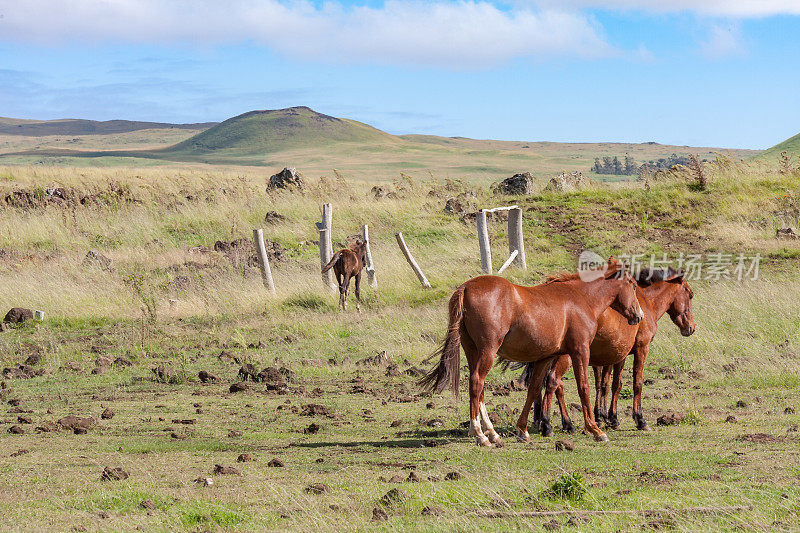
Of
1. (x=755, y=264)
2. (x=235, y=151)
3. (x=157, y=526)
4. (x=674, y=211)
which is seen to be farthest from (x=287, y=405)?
(x=235, y=151)

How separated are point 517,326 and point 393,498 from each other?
2798 mm

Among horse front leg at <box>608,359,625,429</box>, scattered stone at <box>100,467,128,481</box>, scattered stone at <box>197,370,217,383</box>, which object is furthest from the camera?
scattered stone at <box>197,370,217,383</box>

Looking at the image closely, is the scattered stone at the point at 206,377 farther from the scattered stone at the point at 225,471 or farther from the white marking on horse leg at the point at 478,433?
the scattered stone at the point at 225,471

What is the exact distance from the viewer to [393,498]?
5645 mm

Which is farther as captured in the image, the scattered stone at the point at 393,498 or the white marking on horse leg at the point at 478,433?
the white marking on horse leg at the point at 478,433

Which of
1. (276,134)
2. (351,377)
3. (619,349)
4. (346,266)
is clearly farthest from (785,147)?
(276,134)

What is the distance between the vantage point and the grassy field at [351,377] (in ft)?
18.5

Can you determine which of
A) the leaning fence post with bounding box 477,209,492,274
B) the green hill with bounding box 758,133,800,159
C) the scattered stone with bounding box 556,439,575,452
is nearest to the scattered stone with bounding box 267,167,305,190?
the leaning fence post with bounding box 477,209,492,274

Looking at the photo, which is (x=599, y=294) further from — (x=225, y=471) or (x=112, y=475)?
(x=112, y=475)

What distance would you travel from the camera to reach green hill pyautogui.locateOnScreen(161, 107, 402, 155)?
15738 centimetres

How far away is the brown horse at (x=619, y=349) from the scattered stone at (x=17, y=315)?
11401mm

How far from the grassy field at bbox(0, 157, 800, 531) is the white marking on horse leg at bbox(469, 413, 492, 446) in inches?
6.4

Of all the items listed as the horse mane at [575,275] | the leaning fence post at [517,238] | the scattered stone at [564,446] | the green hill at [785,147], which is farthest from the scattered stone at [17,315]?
the green hill at [785,147]

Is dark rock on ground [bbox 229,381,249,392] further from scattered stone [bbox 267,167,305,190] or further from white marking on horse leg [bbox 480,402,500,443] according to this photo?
scattered stone [bbox 267,167,305,190]
